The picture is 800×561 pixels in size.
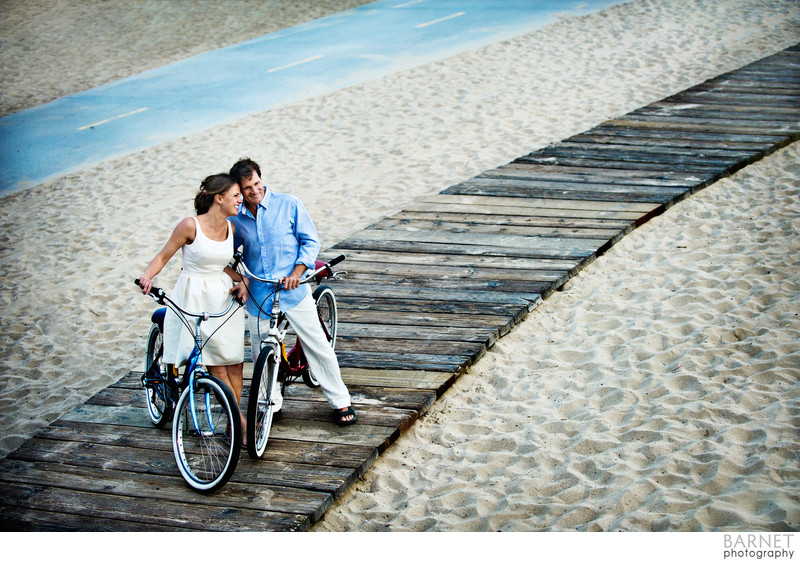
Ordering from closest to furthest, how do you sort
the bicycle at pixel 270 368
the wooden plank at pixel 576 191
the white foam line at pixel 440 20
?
the bicycle at pixel 270 368
the wooden plank at pixel 576 191
the white foam line at pixel 440 20

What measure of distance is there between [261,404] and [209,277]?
81cm

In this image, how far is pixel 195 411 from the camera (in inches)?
165

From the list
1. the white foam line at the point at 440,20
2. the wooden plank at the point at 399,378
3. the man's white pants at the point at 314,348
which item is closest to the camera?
the man's white pants at the point at 314,348

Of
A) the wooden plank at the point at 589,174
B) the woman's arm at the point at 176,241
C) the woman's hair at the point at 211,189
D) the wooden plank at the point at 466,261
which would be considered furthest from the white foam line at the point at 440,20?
the woman's arm at the point at 176,241

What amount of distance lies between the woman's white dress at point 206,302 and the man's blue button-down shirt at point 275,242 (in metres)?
0.15

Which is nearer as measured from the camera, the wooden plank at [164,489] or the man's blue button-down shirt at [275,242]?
the wooden plank at [164,489]

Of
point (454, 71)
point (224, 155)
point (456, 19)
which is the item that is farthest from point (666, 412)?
point (456, 19)

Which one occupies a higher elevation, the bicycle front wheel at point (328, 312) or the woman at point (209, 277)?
the woman at point (209, 277)

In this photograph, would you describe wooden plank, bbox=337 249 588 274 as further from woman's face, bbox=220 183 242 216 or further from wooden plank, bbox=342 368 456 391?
woman's face, bbox=220 183 242 216

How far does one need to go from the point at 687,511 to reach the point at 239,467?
8.00 ft

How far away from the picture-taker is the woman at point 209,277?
4223 mm

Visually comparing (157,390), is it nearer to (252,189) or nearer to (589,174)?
(252,189)

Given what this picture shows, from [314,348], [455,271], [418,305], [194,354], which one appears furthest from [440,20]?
[194,354]

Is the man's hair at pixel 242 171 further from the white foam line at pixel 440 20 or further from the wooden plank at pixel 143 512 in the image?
the white foam line at pixel 440 20
